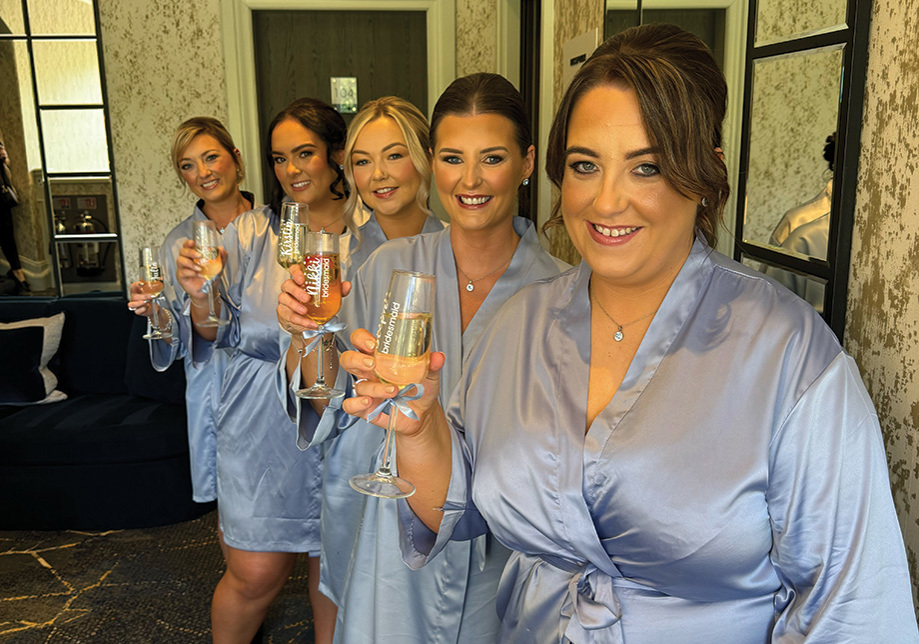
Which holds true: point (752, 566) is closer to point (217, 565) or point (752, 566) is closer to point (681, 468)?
point (681, 468)

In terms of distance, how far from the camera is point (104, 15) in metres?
4.61

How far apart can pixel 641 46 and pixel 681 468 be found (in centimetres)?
62

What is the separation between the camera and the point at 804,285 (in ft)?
4.63

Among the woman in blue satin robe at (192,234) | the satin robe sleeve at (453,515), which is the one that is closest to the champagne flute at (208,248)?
the woman in blue satin robe at (192,234)

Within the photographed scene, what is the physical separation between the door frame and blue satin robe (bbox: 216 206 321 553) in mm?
2534

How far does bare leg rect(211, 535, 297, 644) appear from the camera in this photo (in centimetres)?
246

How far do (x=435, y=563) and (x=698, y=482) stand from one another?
0.86 metres

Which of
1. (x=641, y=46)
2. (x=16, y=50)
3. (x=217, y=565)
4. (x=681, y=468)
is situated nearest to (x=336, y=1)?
(x=16, y=50)

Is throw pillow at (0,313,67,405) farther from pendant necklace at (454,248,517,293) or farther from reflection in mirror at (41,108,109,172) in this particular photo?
pendant necklace at (454,248,517,293)

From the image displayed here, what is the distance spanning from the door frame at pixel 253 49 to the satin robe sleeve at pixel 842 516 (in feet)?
13.2

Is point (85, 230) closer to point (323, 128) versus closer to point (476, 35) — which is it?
point (476, 35)

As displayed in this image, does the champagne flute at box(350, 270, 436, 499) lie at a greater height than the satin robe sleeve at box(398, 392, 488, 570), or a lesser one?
greater

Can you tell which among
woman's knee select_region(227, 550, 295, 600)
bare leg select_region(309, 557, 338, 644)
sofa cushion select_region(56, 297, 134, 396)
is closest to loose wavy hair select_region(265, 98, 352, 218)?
woman's knee select_region(227, 550, 295, 600)

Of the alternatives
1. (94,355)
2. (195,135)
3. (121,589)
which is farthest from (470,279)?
(94,355)
